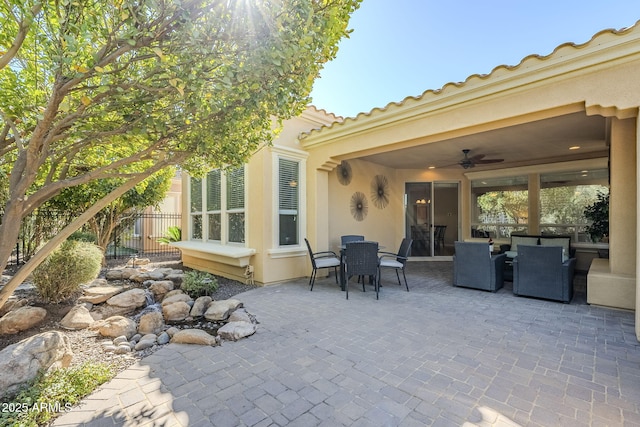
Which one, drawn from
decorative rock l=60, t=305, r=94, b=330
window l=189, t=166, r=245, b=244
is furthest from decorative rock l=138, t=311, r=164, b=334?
window l=189, t=166, r=245, b=244

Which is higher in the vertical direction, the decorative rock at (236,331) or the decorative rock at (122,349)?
the decorative rock at (236,331)

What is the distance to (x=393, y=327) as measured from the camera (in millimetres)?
3346

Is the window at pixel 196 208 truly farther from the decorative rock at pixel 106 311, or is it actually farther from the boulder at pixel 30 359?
the boulder at pixel 30 359

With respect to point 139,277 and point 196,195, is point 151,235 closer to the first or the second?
point 196,195

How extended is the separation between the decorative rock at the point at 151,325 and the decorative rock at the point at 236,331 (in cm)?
84

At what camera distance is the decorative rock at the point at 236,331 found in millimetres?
3098

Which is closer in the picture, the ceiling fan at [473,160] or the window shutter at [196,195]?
the ceiling fan at [473,160]

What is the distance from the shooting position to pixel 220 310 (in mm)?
3754

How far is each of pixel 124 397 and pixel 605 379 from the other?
3724 mm

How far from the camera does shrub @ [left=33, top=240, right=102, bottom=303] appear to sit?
3803 millimetres

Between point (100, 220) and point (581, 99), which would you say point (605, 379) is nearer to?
point (581, 99)

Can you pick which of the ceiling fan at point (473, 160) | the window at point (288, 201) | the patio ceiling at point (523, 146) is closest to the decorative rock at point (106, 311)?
the window at point (288, 201)

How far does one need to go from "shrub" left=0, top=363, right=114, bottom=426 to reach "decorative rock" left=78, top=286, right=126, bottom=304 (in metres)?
2.01

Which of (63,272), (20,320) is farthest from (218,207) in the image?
(20,320)
